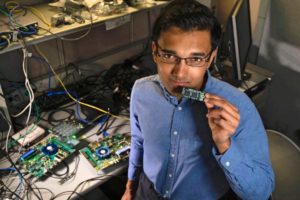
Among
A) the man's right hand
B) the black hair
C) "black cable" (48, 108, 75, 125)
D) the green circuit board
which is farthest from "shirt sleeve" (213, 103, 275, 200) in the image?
"black cable" (48, 108, 75, 125)

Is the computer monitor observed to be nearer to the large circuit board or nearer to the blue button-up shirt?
the blue button-up shirt

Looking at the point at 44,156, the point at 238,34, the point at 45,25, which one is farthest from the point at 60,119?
the point at 238,34

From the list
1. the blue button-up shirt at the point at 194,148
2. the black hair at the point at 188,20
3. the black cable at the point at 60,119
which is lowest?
the black cable at the point at 60,119

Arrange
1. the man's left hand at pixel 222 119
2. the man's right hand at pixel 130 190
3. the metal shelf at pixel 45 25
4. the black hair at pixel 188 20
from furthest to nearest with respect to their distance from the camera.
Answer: the man's right hand at pixel 130 190 → the metal shelf at pixel 45 25 → the black hair at pixel 188 20 → the man's left hand at pixel 222 119

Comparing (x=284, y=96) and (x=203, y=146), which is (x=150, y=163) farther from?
(x=284, y=96)

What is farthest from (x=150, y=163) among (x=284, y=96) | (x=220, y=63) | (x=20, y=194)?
(x=284, y=96)

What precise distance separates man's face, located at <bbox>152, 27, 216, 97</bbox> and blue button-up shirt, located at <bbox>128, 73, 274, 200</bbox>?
8cm

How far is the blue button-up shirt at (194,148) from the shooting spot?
930 mm

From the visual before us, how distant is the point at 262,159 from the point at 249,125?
12 centimetres

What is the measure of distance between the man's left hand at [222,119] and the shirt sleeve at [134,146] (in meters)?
0.42

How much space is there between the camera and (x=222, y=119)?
0.85 m

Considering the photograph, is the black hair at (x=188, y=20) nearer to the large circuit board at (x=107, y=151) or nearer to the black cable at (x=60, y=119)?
the large circuit board at (x=107, y=151)

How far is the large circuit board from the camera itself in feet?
4.27

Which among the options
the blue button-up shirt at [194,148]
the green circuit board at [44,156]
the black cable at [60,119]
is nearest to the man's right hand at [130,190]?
the blue button-up shirt at [194,148]
